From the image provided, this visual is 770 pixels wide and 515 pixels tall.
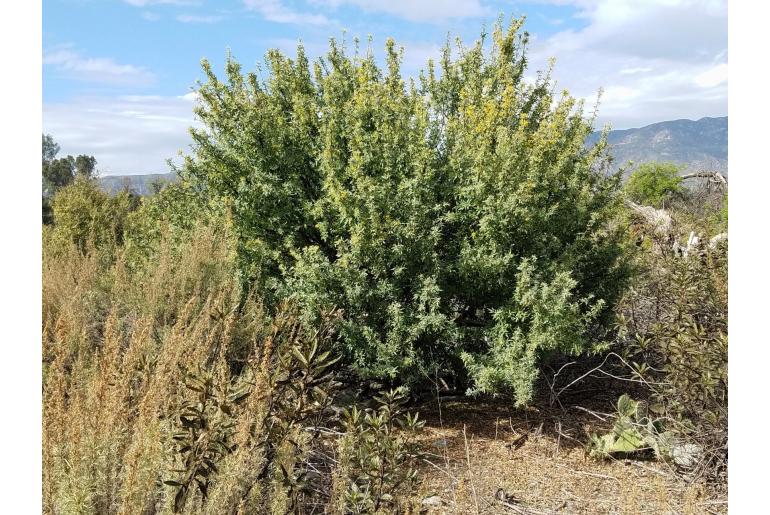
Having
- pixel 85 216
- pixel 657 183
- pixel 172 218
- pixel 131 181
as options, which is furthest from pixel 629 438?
pixel 131 181

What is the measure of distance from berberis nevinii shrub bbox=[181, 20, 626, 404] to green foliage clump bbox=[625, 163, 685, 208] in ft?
42.8

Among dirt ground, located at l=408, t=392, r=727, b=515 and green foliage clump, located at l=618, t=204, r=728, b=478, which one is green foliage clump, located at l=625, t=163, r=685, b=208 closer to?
green foliage clump, located at l=618, t=204, r=728, b=478

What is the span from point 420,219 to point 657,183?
1563 cm

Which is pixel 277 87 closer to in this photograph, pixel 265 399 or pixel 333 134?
pixel 333 134

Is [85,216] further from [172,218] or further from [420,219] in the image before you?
[420,219]

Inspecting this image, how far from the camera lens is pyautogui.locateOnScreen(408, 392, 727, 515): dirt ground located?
390 centimetres

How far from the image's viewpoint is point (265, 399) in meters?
3.03

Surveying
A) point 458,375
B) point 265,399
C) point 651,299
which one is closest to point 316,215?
point 458,375

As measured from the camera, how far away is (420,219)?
4887 mm

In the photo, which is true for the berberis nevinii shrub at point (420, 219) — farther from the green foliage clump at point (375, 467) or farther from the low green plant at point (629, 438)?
the green foliage clump at point (375, 467)

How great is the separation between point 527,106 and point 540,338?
9.34 feet

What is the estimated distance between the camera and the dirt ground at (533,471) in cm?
390

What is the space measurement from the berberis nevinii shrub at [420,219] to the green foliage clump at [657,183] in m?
13.1

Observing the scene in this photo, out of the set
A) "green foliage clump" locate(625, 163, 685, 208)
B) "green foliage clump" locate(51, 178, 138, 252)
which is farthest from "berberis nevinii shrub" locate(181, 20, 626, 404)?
"green foliage clump" locate(625, 163, 685, 208)
